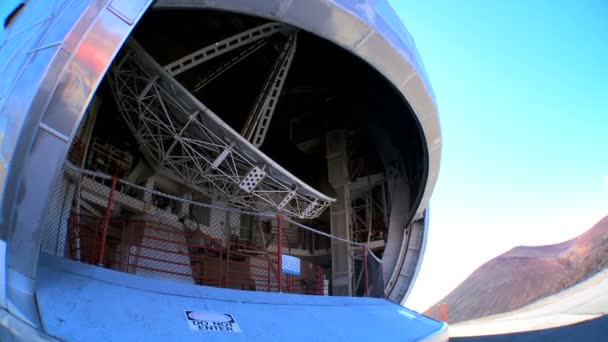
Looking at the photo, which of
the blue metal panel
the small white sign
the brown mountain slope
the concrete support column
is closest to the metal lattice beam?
the concrete support column

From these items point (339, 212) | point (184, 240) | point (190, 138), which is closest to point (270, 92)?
point (190, 138)

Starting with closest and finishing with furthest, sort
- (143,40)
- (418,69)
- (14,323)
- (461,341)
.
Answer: (14,323) < (418,69) < (461,341) < (143,40)

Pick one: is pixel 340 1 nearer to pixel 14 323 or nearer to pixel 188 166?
pixel 188 166

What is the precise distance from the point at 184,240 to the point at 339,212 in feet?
19.8

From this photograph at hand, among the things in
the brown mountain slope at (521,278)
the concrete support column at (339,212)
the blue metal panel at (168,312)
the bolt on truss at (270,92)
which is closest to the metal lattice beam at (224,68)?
the bolt on truss at (270,92)

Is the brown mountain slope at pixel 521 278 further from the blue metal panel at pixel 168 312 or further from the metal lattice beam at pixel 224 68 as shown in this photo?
the blue metal panel at pixel 168 312

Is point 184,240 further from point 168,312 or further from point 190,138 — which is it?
point 168,312

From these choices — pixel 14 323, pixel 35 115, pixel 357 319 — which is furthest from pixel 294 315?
pixel 35 115

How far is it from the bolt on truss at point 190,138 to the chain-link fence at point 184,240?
840 mm

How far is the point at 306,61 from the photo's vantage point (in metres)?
13.5

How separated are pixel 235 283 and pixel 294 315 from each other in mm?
8094

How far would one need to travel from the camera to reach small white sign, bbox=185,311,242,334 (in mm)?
4552

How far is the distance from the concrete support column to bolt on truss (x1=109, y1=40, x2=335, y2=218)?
3722 millimetres

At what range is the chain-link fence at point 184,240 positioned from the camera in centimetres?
804
